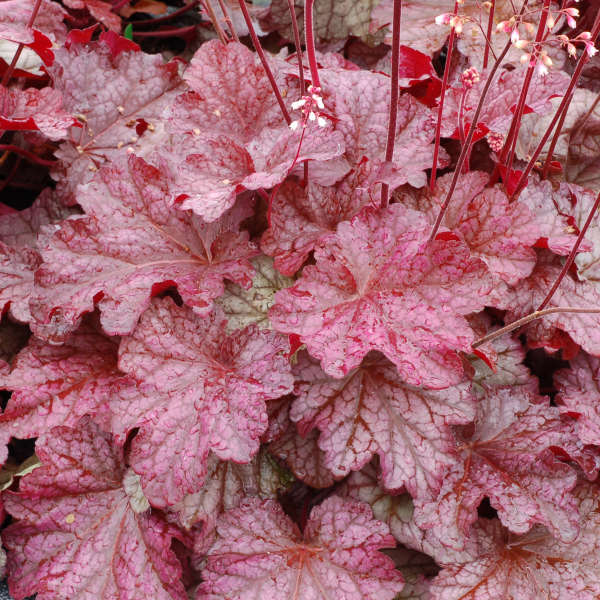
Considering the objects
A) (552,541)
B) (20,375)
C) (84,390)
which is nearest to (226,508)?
(84,390)

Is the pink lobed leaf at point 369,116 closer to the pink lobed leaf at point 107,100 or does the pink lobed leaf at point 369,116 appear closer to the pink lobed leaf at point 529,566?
the pink lobed leaf at point 107,100

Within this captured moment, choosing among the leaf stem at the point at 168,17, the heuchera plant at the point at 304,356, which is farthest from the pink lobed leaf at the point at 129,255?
the leaf stem at the point at 168,17

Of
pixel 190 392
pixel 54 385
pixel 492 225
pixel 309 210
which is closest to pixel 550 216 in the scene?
pixel 492 225

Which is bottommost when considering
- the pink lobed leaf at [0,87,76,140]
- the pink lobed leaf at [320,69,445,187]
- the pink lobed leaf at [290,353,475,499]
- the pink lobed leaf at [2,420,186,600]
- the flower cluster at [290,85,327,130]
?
the pink lobed leaf at [2,420,186,600]

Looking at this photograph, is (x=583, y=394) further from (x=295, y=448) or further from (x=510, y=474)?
(x=295, y=448)

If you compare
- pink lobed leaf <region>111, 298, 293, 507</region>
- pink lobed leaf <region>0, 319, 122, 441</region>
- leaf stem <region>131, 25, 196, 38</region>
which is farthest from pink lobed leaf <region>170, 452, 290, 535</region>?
leaf stem <region>131, 25, 196, 38</region>

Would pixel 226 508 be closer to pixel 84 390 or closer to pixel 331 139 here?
pixel 84 390

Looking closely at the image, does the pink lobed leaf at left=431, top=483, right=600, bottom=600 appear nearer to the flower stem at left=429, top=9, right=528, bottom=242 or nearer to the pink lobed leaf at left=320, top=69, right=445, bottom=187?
the flower stem at left=429, top=9, right=528, bottom=242
